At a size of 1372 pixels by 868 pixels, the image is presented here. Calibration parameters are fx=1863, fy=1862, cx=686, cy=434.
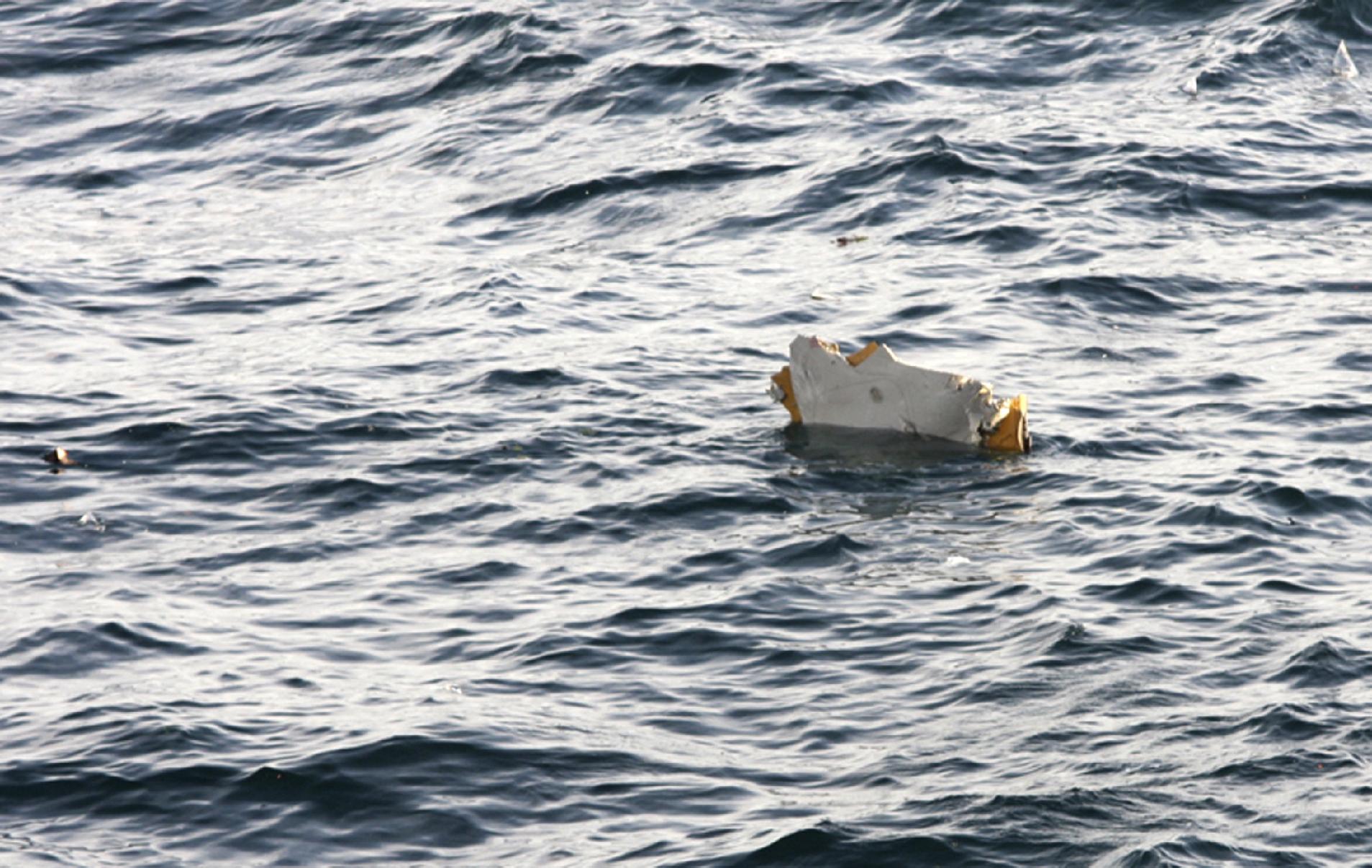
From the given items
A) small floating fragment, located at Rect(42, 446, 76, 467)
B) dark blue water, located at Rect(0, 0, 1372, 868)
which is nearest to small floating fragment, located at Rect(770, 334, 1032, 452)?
dark blue water, located at Rect(0, 0, 1372, 868)

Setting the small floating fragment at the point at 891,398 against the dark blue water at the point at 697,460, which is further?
the small floating fragment at the point at 891,398

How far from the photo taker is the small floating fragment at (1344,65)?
25078 mm

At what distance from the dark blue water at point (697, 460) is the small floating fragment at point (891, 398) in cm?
27

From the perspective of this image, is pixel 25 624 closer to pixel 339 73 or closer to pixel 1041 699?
pixel 1041 699

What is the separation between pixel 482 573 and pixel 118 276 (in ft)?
32.3

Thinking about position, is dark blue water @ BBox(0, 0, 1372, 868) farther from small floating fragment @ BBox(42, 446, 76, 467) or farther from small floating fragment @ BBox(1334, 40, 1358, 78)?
small floating fragment @ BBox(1334, 40, 1358, 78)

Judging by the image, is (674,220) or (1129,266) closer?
(1129,266)

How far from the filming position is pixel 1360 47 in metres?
25.8

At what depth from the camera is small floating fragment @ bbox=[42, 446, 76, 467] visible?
15297 mm

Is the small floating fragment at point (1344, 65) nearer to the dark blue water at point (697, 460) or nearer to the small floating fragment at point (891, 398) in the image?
the dark blue water at point (697, 460)

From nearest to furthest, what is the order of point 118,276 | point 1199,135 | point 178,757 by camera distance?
point 178,757
point 118,276
point 1199,135

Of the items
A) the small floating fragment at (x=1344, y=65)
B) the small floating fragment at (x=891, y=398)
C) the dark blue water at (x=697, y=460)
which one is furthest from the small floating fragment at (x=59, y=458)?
the small floating fragment at (x=1344, y=65)

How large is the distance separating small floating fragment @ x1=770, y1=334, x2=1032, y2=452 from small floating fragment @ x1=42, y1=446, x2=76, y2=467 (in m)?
5.84

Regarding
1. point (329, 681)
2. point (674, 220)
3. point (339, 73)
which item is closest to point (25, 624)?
point (329, 681)
